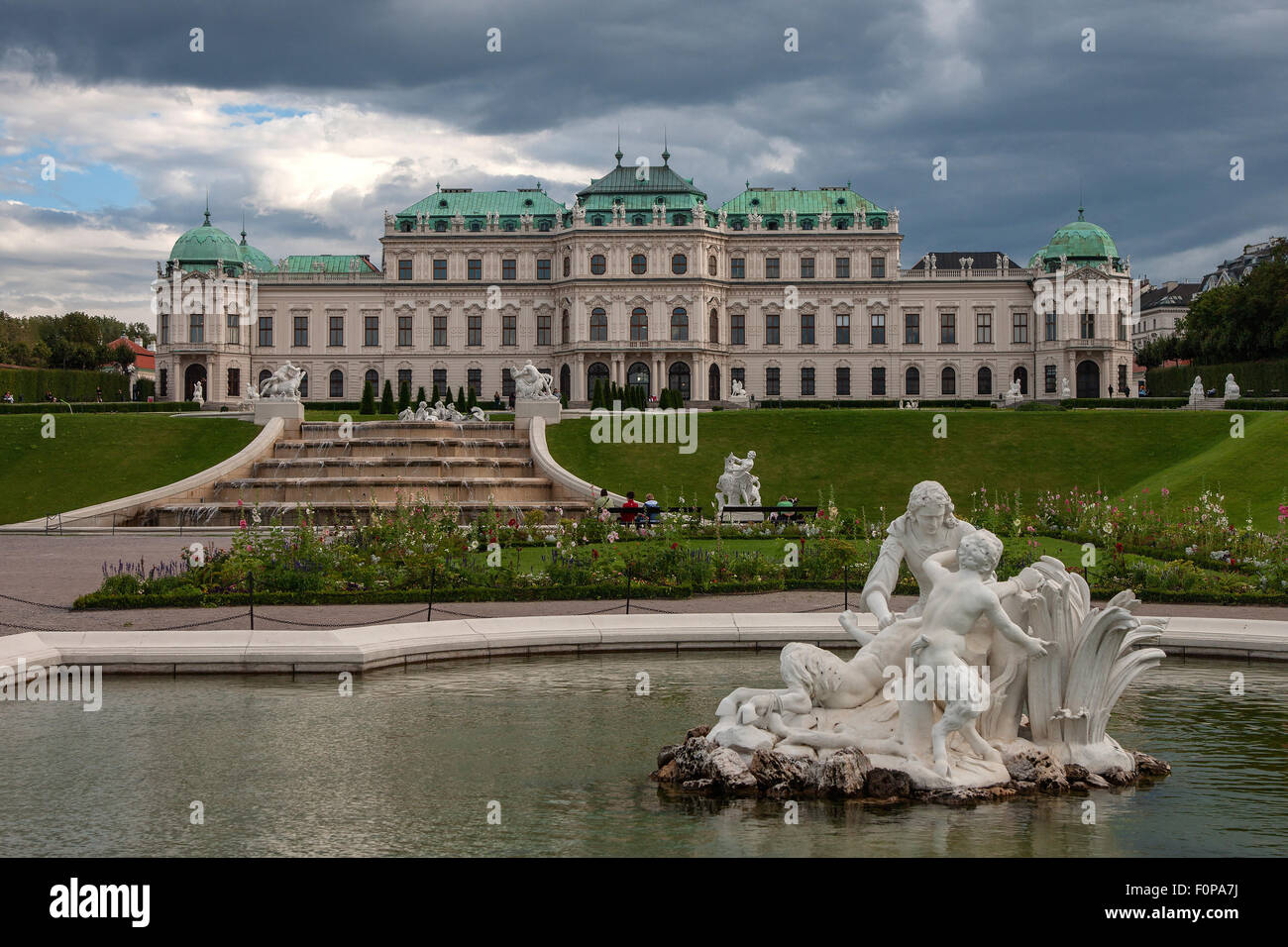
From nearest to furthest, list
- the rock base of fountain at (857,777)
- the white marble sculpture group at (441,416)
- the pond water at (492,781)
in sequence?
the pond water at (492,781) → the rock base of fountain at (857,777) → the white marble sculpture group at (441,416)

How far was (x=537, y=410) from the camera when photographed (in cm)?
4781

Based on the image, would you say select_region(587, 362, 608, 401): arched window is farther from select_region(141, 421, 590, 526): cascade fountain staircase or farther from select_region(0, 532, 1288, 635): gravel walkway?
select_region(0, 532, 1288, 635): gravel walkway

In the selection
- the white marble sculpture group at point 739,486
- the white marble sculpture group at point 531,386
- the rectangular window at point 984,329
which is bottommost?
the white marble sculpture group at point 739,486

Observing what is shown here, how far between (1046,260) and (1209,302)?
530 inches

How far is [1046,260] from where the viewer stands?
294 ft

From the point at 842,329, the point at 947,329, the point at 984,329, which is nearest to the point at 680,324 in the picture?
the point at 842,329

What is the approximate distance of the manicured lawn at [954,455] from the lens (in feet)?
127

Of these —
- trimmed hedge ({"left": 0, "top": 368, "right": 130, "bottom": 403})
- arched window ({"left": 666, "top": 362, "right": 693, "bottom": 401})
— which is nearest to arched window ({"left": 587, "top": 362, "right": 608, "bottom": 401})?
arched window ({"left": 666, "top": 362, "right": 693, "bottom": 401})

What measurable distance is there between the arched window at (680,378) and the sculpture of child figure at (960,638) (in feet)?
252

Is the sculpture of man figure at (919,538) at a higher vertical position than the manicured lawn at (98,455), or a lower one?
lower

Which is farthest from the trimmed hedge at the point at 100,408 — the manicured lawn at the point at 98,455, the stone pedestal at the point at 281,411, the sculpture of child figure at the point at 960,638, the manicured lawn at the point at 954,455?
the sculpture of child figure at the point at 960,638

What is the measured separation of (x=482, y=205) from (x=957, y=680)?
85.0 metres

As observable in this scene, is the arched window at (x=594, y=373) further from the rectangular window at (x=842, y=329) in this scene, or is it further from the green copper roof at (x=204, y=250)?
the green copper roof at (x=204, y=250)

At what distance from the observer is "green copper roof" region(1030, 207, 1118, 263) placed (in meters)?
89.2
